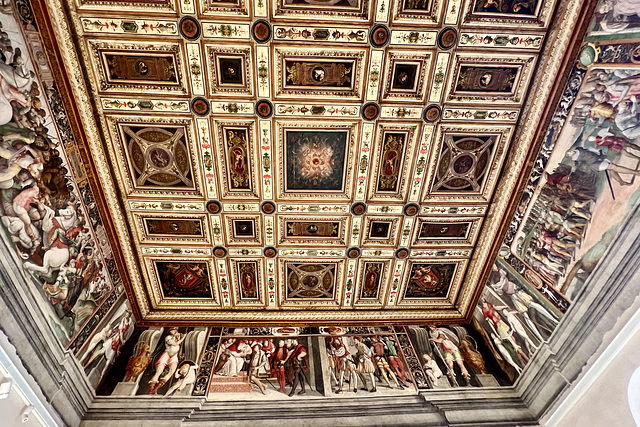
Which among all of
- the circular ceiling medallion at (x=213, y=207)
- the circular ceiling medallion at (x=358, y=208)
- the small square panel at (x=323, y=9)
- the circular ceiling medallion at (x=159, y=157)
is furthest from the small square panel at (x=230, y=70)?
the circular ceiling medallion at (x=358, y=208)

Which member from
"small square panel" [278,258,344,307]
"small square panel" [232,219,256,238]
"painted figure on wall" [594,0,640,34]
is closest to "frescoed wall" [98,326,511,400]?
"small square panel" [278,258,344,307]

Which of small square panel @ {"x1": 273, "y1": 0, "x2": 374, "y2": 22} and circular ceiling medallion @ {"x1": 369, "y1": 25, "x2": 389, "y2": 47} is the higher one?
small square panel @ {"x1": 273, "y1": 0, "x2": 374, "y2": 22}

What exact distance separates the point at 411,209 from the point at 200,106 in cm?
556

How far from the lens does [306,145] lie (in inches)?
302

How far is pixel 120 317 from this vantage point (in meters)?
8.66

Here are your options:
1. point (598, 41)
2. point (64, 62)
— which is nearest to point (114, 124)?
point (64, 62)

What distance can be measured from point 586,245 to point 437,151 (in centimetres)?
350

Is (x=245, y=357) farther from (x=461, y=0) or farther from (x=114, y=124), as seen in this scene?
(x=461, y=0)

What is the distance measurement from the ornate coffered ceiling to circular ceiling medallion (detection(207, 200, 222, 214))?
47mm

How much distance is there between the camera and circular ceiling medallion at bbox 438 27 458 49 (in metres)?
6.51

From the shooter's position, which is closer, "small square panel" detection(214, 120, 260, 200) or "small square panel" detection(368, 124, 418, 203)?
"small square panel" detection(214, 120, 260, 200)

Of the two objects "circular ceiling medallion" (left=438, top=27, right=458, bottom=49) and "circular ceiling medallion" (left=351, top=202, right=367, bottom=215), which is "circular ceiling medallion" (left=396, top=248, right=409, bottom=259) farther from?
"circular ceiling medallion" (left=438, top=27, right=458, bottom=49)

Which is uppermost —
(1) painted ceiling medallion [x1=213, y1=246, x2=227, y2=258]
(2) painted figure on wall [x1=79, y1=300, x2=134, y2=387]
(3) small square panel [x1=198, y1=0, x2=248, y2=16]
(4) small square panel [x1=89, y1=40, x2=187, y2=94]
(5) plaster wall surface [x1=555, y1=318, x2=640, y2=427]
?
(3) small square panel [x1=198, y1=0, x2=248, y2=16]

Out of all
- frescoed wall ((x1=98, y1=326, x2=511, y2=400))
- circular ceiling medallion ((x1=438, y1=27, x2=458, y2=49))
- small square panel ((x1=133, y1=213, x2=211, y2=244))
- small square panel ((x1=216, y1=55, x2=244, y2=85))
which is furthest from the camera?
small square panel ((x1=133, y1=213, x2=211, y2=244))
